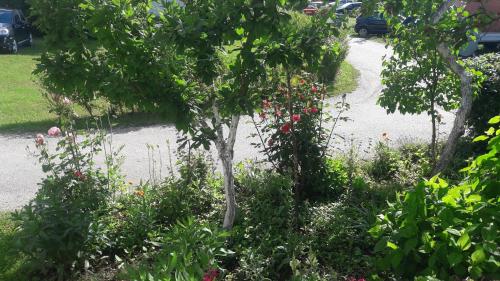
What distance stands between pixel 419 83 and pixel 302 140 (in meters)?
2.15

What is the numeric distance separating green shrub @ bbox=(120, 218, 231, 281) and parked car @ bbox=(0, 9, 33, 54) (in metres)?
18.9

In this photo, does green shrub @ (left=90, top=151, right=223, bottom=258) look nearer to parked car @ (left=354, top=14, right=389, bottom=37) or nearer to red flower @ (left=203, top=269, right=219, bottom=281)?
red flower @ (left=203, top=269, right=219, bottom=281)

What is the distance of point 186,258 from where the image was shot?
2.51 metres

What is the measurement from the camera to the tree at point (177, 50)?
3307 mm

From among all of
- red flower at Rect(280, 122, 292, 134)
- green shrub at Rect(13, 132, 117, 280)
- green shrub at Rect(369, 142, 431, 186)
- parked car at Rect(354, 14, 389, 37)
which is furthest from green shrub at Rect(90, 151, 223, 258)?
parked car at Rect(354, 14, 389, 37)

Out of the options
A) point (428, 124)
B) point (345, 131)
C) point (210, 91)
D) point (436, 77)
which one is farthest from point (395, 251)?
point (428, 124)

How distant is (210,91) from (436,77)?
3406 mm

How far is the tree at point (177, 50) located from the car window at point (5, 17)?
1926cm

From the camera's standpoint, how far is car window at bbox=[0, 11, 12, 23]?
20716 mm

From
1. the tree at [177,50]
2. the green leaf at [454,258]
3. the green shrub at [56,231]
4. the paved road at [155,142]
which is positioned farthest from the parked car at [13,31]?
the green leaf at [454,258]

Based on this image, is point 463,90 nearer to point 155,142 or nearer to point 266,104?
point 266,104

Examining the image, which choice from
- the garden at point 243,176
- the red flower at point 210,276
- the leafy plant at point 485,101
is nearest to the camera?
the red flower at point 210,276

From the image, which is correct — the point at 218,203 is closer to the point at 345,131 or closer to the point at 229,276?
the point at 229,276

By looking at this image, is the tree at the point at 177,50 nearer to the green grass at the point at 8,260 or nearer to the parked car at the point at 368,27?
the green grass at the point at 8,260
